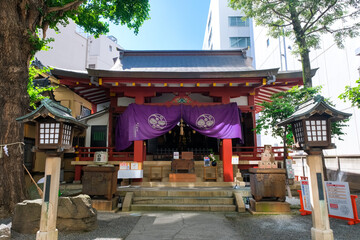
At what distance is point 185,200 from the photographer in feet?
26.3

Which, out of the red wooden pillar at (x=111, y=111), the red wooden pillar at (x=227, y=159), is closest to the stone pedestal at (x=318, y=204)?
the red wooden pillar at (x=227, y=159)

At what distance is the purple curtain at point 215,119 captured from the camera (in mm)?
10453

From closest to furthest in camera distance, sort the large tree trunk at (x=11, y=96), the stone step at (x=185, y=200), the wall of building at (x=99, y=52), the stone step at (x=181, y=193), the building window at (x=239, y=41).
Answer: the large tree trunk at (x=11, y=96), the stone step at (x=185, y=200), the stone step at (x=181, y=193), the wall of building at (x=99, y=52), the building window at (x=239, y=41)

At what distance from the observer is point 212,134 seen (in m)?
10.5

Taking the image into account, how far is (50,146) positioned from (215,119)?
292 inches

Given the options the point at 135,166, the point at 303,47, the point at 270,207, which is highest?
the point at 303,47

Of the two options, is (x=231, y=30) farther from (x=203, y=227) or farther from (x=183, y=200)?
(x=203, y=227)

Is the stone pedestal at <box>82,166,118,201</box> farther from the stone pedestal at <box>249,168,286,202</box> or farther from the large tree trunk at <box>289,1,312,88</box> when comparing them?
the large tree trunk at <box>289,1,312,88</box>

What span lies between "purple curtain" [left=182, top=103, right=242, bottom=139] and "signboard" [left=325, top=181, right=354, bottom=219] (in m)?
4.69

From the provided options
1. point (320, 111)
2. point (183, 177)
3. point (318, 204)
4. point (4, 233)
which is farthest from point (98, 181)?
point (320, 111)

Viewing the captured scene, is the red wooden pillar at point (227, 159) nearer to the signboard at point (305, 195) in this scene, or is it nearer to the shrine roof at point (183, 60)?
the signboard at point (305, 195)

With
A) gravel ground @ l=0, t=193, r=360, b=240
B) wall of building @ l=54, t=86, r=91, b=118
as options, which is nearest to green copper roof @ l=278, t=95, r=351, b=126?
gravel ground @ l=0, t=193, r=360, b=240

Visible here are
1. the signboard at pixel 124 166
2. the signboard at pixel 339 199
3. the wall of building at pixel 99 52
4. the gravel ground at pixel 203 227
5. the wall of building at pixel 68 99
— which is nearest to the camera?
the gravel ground at pixel 203 227

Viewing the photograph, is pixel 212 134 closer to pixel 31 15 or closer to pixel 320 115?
pixel 320 115
